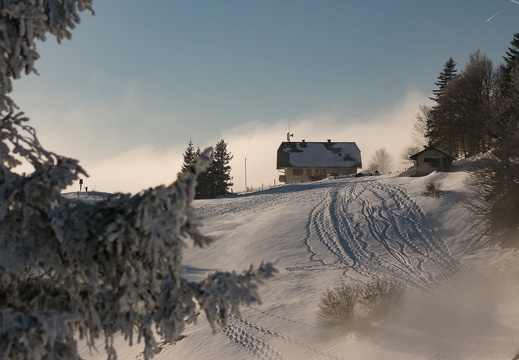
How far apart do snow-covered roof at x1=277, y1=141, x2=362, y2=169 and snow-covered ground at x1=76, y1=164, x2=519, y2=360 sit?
35264mm

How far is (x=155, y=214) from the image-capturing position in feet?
13.7

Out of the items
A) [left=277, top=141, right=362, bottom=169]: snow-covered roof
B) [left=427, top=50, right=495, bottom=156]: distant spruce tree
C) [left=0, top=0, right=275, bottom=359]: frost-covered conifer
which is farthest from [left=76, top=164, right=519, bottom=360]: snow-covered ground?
[left=277, top=141, right=362, bottom=169]: snow-covered roof

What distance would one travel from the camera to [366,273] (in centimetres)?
2312

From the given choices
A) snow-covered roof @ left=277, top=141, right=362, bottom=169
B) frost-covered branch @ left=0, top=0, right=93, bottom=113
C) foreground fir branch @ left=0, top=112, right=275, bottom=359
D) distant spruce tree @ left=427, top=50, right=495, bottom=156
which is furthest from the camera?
snow-covered roof @ left=277, top=141, right=362, bottom=169

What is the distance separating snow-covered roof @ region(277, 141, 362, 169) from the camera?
254 feet

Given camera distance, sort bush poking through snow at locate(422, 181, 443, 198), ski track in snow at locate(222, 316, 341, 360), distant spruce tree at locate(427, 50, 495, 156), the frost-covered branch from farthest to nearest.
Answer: distant spruce tree at locate(427, 50, 495, 156), bush poking through snow at locate(422, 181, 443, 198), ski track in snow at locate(222, 316, 341, 360), the frost-covered branch

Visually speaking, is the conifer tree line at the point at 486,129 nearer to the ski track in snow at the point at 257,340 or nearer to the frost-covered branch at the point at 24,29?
the ski track in snow at the point at 257,340

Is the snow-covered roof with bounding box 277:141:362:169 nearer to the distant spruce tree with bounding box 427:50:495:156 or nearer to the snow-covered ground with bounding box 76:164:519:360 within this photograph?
the distant spruce tree with bounding box 427:50:495:156

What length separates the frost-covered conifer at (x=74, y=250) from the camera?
4.21 metres

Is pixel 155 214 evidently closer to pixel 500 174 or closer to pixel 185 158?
pixel 500 174

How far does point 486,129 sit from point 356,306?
2217cm

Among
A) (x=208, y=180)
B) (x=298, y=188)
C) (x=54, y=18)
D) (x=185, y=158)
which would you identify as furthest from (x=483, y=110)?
(x=54, y=18)

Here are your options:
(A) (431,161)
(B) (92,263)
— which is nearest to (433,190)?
(A) (431,161)

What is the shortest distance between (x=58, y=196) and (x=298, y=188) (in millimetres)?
46553
